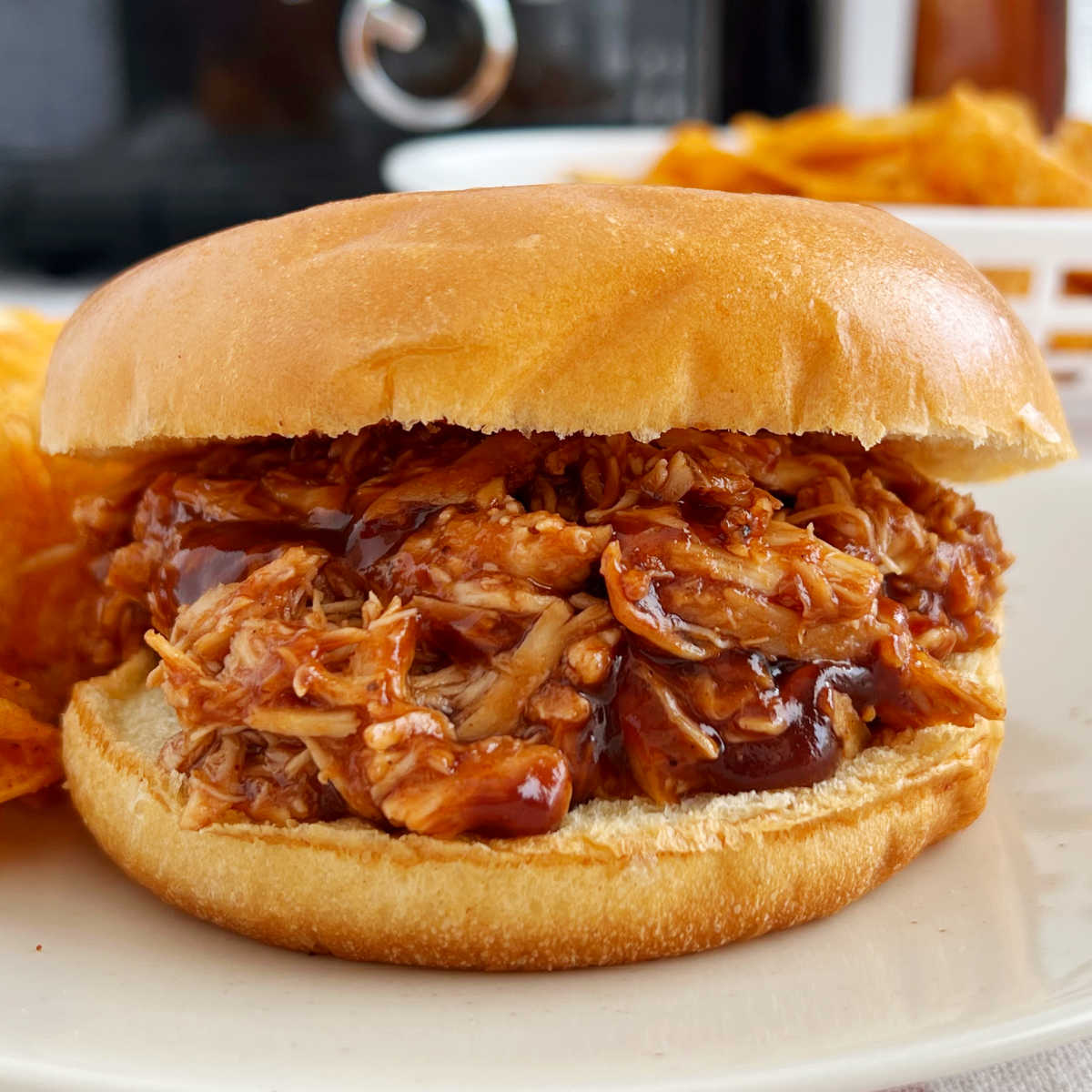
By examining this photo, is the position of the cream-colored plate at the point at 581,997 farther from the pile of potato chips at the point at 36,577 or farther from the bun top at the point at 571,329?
the bun top at the point at 571,329

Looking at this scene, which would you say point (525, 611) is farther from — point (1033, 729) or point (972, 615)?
point (1033, 729)

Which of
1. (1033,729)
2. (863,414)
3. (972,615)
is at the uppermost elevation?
(863,414)

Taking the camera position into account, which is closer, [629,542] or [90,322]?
[629,542]

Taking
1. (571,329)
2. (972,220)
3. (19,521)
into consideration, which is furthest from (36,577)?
(972,220)

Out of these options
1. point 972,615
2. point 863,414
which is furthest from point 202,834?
point 972,615

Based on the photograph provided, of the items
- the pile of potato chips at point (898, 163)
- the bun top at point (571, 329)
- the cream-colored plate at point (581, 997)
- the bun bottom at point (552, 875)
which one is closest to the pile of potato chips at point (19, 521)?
the cream-colored plate at point (581, 997)
